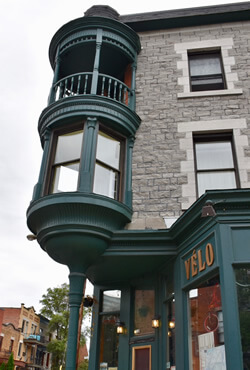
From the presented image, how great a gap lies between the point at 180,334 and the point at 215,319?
121 cm

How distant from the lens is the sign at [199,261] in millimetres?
6288

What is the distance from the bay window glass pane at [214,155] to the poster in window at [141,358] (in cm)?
473

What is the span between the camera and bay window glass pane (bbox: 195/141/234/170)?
911cm

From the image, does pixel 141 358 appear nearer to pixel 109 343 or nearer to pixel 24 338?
pixel 109 343

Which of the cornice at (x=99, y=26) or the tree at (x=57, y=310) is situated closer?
the cornice at (x=99, y=26)

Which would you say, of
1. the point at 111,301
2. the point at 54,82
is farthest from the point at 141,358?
the point at 54,82

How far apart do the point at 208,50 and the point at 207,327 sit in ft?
27.4

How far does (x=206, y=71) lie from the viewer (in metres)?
10.8

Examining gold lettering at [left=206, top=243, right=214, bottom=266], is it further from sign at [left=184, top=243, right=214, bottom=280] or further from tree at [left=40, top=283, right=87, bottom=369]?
tree at [left=40, top=283, right=87, bottom=369]

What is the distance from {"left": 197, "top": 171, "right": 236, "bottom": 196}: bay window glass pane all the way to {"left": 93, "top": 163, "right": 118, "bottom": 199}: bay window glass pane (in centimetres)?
214

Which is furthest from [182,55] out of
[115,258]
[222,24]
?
[115,258]

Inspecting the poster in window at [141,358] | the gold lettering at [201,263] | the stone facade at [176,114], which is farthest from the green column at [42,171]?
the poster in window at [141,358]

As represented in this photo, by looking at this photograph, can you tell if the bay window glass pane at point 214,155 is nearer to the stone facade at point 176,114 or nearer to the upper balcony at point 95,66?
the stone facade at point 176,114

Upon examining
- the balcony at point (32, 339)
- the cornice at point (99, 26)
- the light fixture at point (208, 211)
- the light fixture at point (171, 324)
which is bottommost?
the light fixture at point (171, 324)
